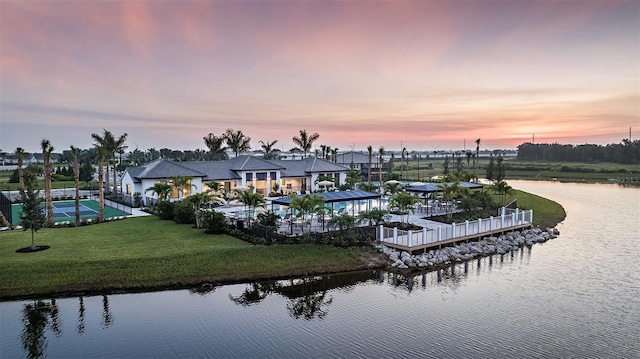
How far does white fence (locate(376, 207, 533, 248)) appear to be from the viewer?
23219 mm

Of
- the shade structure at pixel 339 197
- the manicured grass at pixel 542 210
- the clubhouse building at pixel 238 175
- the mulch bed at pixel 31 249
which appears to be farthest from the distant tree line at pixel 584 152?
the mulch bed at pixel 31 249

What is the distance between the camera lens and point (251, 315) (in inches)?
618

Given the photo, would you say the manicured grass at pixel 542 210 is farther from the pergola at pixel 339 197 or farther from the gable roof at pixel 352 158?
the gable roof at pixel 352 158

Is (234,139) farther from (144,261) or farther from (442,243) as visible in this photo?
(144,261)

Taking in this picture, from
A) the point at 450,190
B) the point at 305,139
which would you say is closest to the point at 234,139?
the point at 305,139

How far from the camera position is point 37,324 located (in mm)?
14586

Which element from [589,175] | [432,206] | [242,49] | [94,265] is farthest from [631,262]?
[589,175]

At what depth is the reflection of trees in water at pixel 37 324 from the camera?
13.0 m

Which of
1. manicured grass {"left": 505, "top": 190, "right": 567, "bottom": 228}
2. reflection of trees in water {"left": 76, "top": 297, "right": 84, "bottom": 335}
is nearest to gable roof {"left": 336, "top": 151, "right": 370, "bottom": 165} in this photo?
manicured grass {"left": 505, "top": 190, "right": 567, "bottom": 228}

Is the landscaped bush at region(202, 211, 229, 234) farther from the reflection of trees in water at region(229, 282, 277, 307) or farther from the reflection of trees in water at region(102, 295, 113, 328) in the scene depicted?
the reflection of trees in water at region(102, 295, 113, 328)

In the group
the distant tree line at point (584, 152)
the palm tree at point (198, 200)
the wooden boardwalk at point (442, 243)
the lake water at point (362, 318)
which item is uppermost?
the distant tree line at point (584, 152)

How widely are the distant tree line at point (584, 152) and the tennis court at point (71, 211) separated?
124m

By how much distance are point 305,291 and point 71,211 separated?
2925 centimetres

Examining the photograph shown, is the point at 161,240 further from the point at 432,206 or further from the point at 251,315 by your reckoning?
the point at 432,206
